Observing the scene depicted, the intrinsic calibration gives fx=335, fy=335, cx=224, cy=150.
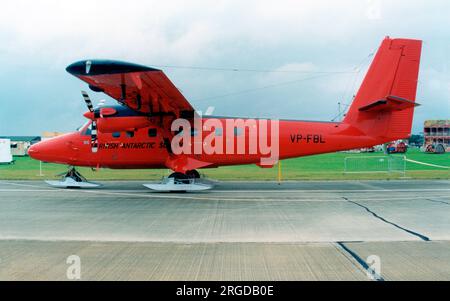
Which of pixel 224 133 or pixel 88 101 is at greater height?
pixel 88 101

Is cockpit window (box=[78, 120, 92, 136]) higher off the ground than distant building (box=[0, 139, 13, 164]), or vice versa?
cockpit window (box=[78, 120, 92, 136])

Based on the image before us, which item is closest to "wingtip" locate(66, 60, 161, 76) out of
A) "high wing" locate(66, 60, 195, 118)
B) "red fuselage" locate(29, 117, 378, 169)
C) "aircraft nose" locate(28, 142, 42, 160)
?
"high wing" locate(66, 60, 195, 118)

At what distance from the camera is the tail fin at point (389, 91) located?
1307 cm

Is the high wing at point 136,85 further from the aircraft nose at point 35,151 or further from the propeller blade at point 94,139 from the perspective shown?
the aircraft nose at point 35,151

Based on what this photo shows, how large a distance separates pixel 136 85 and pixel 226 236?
650 cm

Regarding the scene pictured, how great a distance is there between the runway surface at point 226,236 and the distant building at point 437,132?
5557 cm

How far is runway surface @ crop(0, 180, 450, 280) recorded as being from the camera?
4363 millimetres

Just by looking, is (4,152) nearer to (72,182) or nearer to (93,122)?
(72,182)

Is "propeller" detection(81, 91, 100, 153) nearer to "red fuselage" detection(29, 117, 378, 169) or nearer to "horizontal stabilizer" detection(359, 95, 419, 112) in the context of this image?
"red fuselage" detection(29, 117, 378, 169)

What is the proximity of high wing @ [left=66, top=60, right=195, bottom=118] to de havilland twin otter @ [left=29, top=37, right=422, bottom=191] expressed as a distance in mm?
99

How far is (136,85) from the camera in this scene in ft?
35.3

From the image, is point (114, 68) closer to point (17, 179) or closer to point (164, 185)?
point (164, 185)

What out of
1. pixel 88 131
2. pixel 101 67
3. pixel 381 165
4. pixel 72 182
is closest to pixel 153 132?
pixel 88 131

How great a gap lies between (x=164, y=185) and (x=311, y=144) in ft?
19.8
